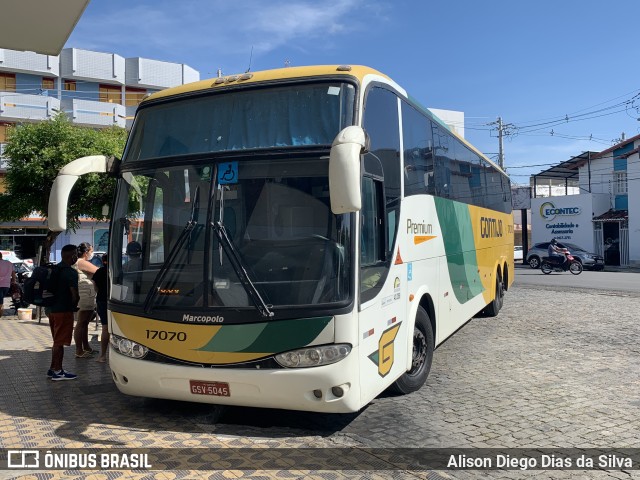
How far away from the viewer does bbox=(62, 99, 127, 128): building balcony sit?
118 feet

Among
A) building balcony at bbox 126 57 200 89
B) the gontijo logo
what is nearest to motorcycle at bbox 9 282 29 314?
building balcony at bbox 126 57 200 89

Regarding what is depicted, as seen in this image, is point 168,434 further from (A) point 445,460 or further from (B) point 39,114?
(B) point 39,114

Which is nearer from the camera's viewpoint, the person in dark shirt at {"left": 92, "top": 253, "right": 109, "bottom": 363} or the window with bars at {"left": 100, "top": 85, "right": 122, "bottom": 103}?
the person in dark shirt at {"left": 92, "top": 253, "right": 109, "bottom": 363}

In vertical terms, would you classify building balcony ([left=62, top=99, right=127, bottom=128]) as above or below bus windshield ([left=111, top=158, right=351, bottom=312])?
above

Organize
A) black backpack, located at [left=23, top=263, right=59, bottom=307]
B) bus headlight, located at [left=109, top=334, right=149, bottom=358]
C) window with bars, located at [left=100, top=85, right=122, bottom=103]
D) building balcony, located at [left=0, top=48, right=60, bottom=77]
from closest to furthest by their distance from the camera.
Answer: bus headlight, located at [left=109, top=334, right=149, bottom=358]
black backpack, located at [left=23, top=263, right=59, bottom=307]
building balcony, located at [left=0, top=48, right=60, bottom=77]
window with bars, located at [left=100, top=85, right=122, bottom=103]

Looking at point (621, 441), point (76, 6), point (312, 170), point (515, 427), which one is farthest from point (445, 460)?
point (76, 6)

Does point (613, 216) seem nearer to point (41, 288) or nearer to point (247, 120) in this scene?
point (247, 120)

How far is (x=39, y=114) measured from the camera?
34.2m

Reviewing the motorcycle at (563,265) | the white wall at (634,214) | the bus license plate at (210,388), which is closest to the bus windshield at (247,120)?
the bus license plate at (210,388)

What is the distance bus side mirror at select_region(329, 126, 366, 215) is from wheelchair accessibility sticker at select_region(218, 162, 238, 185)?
1216 millimetres

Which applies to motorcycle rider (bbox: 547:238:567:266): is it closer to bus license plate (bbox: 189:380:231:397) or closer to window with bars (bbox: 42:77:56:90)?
bus license plate (bbox: 189:380:231:397)

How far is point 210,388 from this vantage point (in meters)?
4.96

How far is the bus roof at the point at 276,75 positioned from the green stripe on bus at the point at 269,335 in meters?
2.27

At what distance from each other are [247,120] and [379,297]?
204 centimetres
